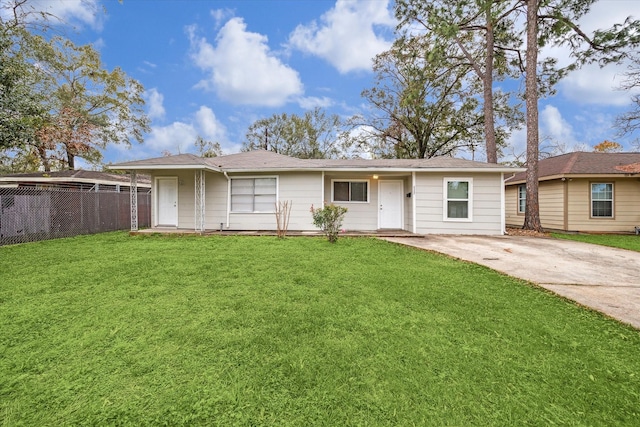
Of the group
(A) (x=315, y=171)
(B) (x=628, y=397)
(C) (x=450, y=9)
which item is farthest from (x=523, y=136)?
(B) (x=628, y=397)

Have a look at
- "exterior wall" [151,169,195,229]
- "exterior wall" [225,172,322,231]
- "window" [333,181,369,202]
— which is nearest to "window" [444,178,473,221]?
"window" [333,181,369,202]

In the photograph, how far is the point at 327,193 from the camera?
1108 cm

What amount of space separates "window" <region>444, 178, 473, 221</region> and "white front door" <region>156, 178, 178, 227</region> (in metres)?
9.81

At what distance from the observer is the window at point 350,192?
11.1m

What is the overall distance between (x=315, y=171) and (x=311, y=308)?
746 cm

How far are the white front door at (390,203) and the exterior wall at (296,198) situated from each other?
2.51m

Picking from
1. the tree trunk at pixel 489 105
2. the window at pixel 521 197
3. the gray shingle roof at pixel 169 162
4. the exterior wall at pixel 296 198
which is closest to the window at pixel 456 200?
the exterior wall at pixel 296 198

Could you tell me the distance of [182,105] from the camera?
20.9 m

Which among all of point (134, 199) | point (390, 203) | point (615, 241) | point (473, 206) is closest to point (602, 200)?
point (615, 241)

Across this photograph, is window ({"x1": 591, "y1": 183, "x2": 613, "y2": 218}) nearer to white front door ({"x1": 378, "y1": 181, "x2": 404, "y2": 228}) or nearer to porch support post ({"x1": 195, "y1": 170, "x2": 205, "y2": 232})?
white front door ({"x1": 378, "y1": 181, "x2": 404, "y2": 228})

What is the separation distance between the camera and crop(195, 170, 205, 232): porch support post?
32.5 ft

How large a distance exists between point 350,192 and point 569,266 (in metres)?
6.92

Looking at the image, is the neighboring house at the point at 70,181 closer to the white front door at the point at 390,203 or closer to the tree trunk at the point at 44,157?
the tree trunk at the point at 44,157

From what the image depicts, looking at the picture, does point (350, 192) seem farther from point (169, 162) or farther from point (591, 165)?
point (591, 165)
